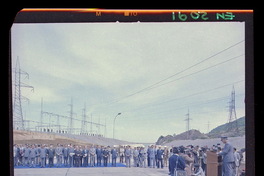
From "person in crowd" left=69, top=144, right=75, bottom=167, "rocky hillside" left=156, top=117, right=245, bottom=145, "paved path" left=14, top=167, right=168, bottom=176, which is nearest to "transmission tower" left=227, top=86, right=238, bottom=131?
"rocky hillside" left=156, top=117, right=245, bottom=145

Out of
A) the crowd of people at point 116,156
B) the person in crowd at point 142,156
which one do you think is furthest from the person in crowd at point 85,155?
the person in crowd at point 142,156

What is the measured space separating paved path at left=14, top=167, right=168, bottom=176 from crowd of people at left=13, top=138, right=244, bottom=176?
0.02 meters

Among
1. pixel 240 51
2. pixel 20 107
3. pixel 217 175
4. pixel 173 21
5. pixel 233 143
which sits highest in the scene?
pixel 173 21

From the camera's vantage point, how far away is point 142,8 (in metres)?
1.48

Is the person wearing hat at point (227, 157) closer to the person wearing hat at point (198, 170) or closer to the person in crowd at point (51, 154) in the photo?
the person wearing hat at point (198, 170)

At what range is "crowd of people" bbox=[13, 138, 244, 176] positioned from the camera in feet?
4.91

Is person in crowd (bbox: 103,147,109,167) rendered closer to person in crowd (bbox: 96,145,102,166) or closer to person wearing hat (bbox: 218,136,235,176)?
person in crowd (bbox: 96,145,102,166)

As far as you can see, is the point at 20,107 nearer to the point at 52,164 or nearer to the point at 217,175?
the point at 52,164

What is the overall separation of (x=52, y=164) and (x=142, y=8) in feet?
2.28

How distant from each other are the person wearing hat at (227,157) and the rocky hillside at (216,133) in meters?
0.03

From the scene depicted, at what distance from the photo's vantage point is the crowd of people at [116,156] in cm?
150

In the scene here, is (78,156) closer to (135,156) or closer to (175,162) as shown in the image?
(135,156)
